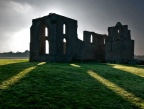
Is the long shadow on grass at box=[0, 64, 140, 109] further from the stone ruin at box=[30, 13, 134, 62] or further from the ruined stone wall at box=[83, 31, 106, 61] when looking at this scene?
the ruined stone wall at box=[83, 31, 106, 61]

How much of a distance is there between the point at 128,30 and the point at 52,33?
17339 mm

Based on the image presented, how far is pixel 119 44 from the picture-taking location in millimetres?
34656

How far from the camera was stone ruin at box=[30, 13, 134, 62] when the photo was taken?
26.0m

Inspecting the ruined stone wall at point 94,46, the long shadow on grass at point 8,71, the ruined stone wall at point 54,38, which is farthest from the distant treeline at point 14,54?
the long shadow on grass at point 8,71

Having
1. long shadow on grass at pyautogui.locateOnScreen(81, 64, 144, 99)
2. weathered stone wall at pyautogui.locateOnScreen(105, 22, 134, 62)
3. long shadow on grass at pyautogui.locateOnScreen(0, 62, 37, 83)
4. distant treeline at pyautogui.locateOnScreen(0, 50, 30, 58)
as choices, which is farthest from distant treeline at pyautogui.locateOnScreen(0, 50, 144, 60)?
long shadow on grass at pyautogui.locateOnScreen(81, 64, 144, 99)

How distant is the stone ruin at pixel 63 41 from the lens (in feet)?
85.3

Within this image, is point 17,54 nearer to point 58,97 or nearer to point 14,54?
point 14,54

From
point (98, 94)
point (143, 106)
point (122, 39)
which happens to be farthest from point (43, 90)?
point (122, 39)

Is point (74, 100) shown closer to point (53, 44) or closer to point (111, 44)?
point (53, 44)

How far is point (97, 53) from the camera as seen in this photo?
38969 mm

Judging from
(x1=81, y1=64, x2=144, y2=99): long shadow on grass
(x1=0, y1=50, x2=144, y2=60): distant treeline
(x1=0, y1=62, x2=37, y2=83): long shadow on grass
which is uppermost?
(x1=0, y1=50, x2=144, y2=60): distant treeline

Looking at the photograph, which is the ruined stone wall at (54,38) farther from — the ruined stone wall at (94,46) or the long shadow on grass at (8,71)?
the long shadow on grass at (8,71)

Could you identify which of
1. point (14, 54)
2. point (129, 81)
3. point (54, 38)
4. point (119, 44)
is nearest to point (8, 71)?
point (129, 81)

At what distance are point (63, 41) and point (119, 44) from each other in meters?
12.8
